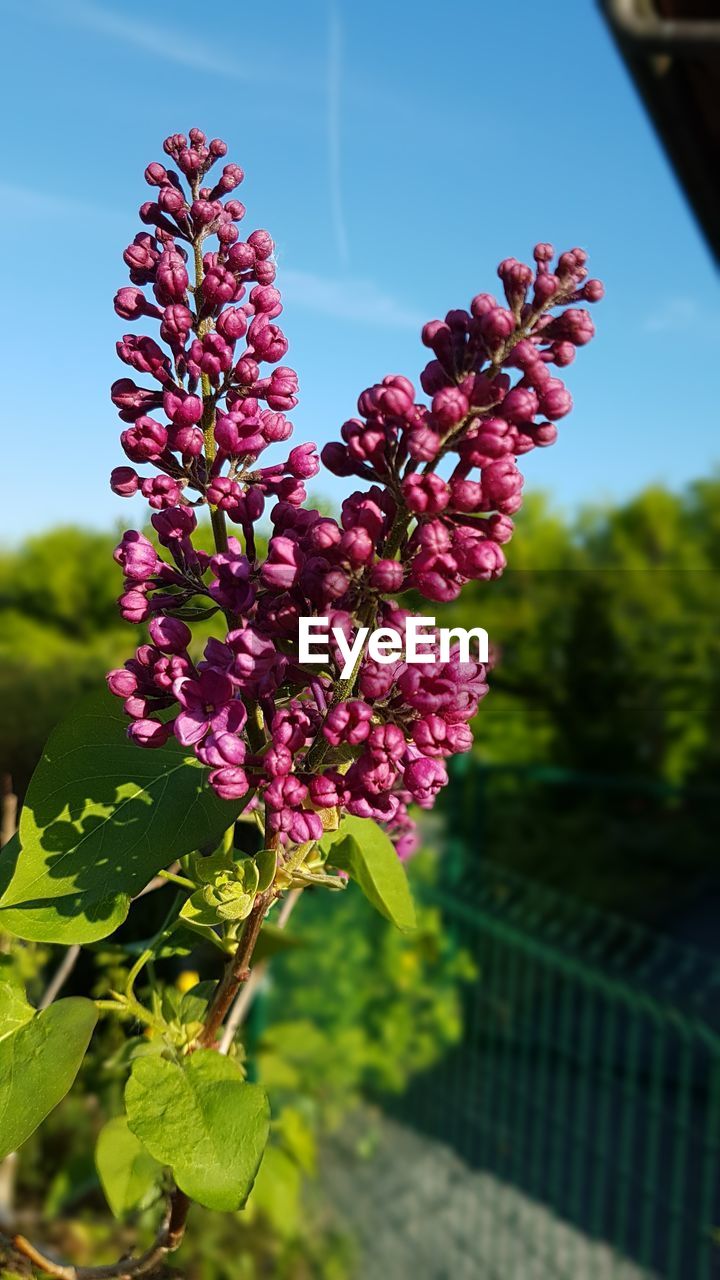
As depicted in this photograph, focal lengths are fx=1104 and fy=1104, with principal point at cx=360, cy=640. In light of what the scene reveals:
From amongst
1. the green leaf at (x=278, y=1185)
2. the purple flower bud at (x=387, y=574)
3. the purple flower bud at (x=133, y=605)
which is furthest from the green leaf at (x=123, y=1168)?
the green leaf at (x=278, y=1185)

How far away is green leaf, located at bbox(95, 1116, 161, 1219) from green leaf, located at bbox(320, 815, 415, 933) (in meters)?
0.33

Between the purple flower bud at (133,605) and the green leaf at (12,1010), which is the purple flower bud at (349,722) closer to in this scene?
the purple flower bud at (133,605)

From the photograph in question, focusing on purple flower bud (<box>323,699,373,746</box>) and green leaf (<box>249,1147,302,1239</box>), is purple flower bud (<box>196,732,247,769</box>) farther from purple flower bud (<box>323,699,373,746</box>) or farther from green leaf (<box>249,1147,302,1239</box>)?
green leaf (<box>249,1147,302,1239</box>)

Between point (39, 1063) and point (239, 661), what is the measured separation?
0.94 ft

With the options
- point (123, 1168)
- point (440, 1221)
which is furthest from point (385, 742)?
point (440, 1221)

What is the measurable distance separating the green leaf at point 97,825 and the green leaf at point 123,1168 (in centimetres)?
37

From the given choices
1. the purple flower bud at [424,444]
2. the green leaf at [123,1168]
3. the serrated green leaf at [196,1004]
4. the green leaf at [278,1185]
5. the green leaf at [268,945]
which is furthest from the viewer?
the green leaf at [278,1185]

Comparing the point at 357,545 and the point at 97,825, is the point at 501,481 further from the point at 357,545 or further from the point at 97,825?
the point at 97,825

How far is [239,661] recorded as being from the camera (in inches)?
22.9

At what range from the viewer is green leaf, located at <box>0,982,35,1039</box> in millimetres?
710

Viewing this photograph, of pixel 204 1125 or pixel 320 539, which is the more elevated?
pixel 320 539

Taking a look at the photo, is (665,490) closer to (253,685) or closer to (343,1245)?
(343,1245)

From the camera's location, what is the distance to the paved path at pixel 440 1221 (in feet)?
11.5

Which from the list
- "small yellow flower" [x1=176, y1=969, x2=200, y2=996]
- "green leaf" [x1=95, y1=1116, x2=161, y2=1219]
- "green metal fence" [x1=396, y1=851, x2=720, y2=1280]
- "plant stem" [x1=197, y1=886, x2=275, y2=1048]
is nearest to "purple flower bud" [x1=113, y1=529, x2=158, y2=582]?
"plant stem" [x1=197, y1=886, x2=275, y2=1048]
